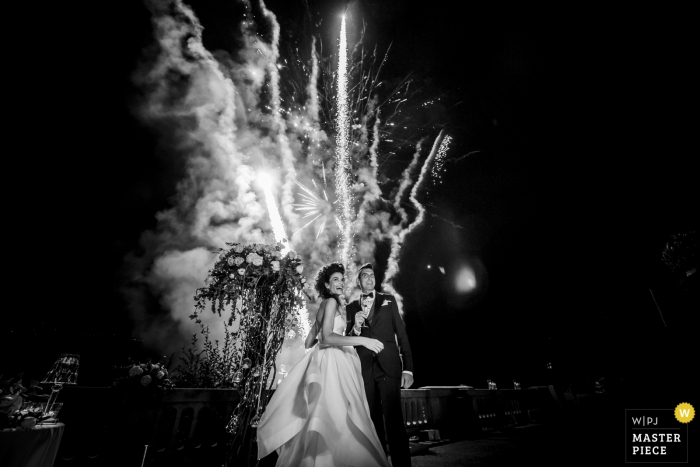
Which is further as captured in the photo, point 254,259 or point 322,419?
point 254,259

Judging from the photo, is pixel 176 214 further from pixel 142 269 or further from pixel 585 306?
pixel 585 306

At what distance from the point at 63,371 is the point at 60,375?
3 cm

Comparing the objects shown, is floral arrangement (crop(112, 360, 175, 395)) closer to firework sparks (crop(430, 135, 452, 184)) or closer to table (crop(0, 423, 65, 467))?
table (crop(0, 423, 65, 467))

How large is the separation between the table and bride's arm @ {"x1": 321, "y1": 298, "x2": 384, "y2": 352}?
6.99ft

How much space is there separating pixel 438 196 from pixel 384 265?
7294 millimetres

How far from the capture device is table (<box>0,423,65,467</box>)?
1.80 metres

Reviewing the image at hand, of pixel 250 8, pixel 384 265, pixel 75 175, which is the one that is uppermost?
pixel 250 8

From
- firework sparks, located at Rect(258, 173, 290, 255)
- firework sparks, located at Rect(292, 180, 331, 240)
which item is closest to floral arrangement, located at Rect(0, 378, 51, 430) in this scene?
firework sparks, located at Rect(258, 173, 290, 255)

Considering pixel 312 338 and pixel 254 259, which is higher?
pixel 254 259

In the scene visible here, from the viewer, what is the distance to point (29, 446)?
191 centimetres

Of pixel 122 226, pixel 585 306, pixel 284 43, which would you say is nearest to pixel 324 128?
pixel 284 43

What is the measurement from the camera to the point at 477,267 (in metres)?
18.8

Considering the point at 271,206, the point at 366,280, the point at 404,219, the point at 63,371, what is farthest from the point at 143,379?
the point at 404,219

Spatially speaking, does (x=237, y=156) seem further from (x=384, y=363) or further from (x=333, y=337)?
(x=384, y=363)
